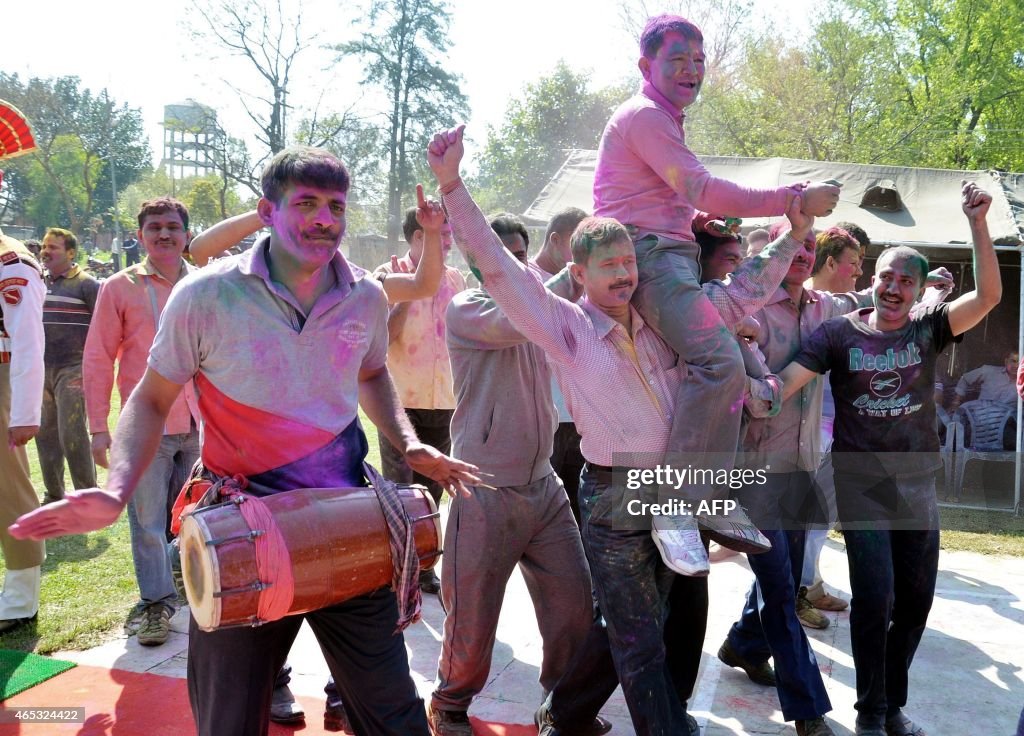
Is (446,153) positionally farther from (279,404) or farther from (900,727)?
(900,727)

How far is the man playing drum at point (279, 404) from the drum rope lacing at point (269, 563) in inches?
8.3

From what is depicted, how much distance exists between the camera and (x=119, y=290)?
4906mm

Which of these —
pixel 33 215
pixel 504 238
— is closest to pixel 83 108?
pixel 33 215

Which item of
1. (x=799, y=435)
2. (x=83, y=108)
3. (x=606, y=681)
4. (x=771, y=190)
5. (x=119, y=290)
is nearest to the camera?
(x=771, y=190)

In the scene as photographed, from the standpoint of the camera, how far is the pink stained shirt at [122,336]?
4.90 metres

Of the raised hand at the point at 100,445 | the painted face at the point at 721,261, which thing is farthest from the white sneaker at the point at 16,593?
the painted face at the point at 721,261

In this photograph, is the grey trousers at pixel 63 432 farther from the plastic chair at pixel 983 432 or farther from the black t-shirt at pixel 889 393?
the plastic chair at pixel 983 432

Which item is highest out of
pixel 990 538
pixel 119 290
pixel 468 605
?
pixel 119 290

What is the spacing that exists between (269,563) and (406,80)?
26742mm

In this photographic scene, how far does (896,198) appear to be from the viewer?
9938 millimetres

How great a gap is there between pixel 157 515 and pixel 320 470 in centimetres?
264

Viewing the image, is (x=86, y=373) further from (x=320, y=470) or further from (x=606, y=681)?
(x=606, y=681)

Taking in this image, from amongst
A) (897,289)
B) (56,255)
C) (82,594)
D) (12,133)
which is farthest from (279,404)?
(56,255)

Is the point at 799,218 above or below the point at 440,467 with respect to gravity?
above
